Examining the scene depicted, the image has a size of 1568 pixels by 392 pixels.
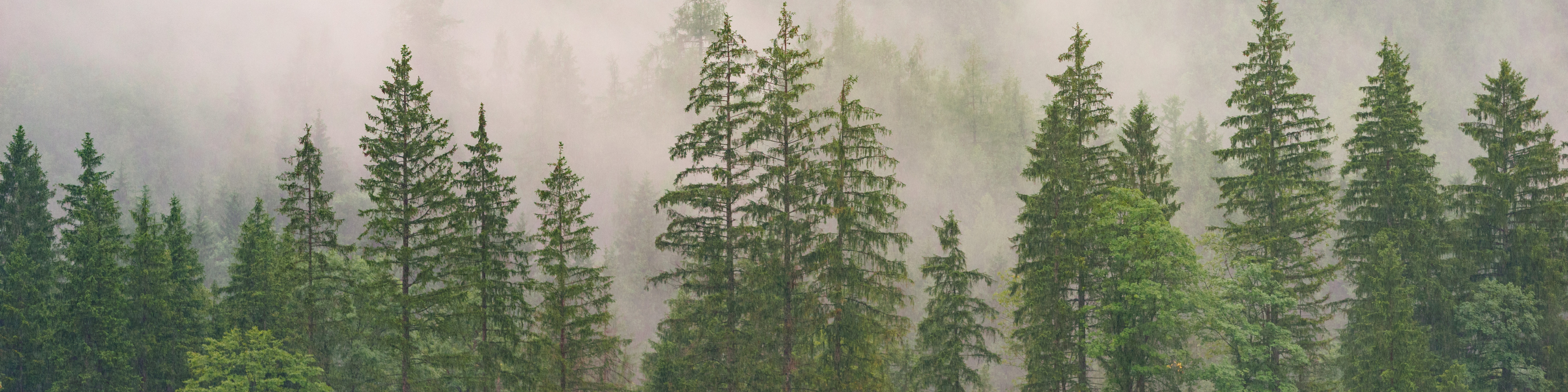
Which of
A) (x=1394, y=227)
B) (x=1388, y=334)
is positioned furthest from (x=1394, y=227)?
(x=1388, y=334)

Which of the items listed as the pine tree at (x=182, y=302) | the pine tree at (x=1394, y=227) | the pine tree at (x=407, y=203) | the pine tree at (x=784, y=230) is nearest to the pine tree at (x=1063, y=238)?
the pine tree at (x=784, y=230)

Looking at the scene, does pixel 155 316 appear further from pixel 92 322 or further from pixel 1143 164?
pixel 1143 164

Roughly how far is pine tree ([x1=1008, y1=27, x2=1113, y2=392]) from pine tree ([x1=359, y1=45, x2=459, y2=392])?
619 inches

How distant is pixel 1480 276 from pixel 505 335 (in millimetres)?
33024

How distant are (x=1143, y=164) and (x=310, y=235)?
26.6 metres

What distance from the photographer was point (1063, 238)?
24016 millimetres

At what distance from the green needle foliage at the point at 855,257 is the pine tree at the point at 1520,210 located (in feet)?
71.9

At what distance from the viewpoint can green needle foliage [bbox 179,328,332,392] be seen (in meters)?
25.8

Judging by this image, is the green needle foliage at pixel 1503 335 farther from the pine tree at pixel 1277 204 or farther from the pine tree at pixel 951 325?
the pine tree at pixel 951 325

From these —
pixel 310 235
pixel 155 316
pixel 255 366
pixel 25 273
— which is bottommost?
pixel 255 366

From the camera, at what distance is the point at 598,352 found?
22078 mm

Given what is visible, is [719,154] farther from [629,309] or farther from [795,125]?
[629,309]

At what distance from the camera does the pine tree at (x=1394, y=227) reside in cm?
2722

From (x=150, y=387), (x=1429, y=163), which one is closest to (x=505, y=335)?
(x=150, y=387)
